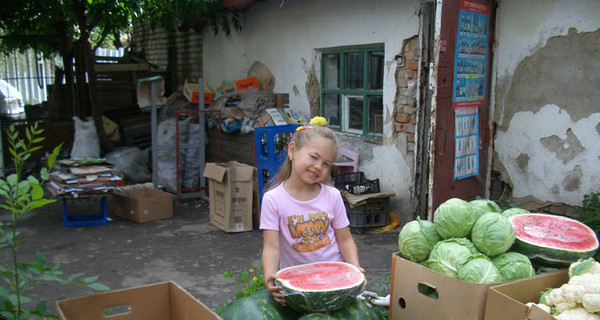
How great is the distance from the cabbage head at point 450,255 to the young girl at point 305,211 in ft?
1.35

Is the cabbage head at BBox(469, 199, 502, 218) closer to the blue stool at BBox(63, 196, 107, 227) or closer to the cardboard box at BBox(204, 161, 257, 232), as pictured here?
the cardboard box at BBox(204, 161, 257, 232)

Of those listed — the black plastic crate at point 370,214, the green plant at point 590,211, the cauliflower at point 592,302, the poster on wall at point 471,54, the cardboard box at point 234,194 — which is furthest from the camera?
the cardboard box at point 234,194

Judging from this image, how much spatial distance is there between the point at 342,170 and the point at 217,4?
4170mm

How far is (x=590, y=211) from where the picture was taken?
188 inches

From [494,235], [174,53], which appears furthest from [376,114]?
[174,53]

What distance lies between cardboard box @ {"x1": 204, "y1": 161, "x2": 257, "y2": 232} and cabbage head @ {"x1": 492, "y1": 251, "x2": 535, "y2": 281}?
4.52 meters

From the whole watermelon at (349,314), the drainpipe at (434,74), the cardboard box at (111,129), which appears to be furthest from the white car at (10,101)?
the whole watermelon at (349,314)

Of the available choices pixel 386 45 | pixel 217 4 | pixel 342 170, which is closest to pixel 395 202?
pixel 342 170

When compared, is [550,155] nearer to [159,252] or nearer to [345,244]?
[345,244]

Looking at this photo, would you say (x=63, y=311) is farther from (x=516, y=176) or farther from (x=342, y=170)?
(x=342, y=170)

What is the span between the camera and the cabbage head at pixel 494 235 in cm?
252

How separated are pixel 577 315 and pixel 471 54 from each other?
3.88 meters

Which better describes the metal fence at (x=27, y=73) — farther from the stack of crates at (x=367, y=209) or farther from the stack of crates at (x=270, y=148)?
the stack of crates at (x=367, y=209)

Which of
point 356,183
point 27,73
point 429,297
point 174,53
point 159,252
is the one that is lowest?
point 159,252
